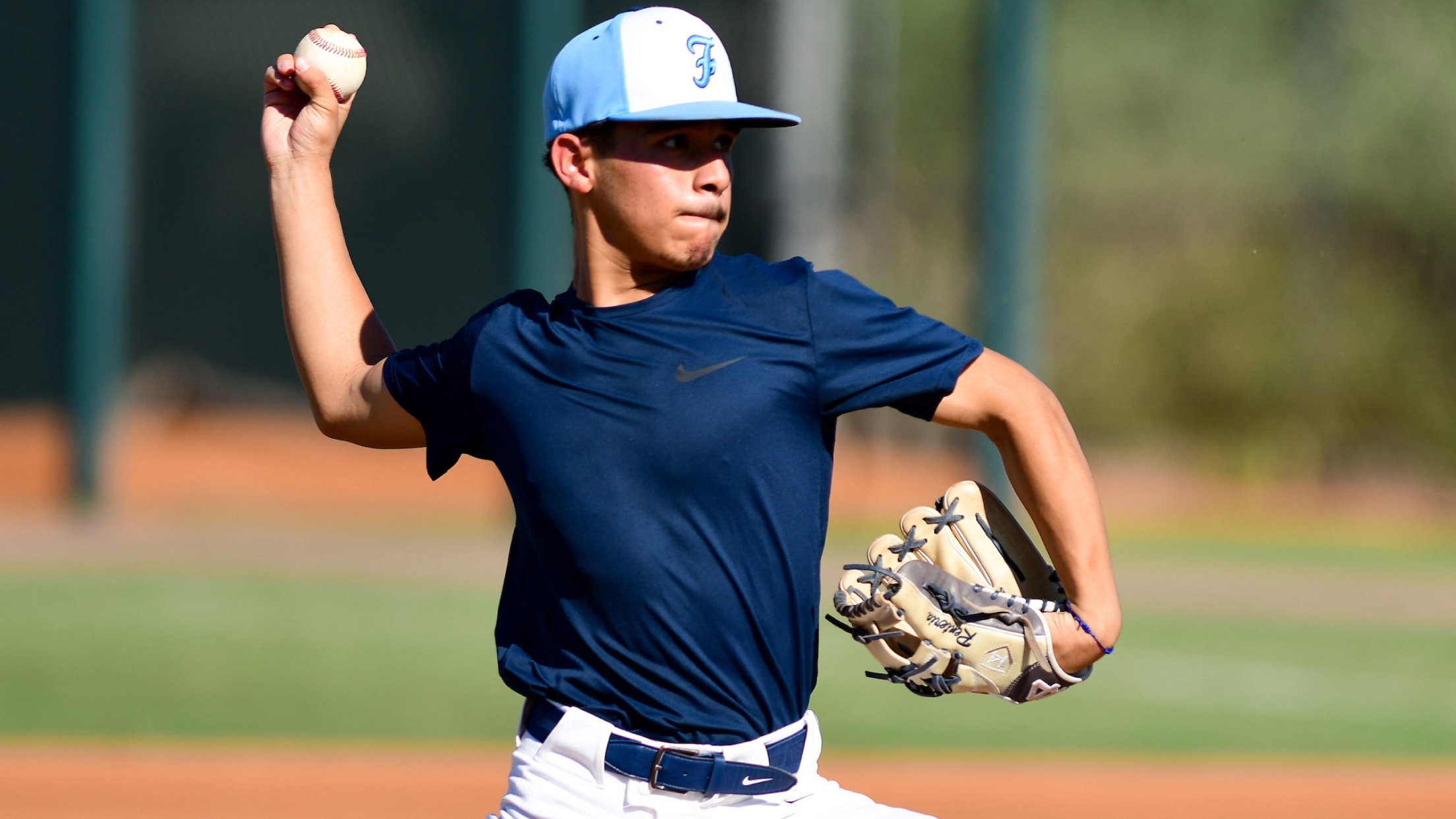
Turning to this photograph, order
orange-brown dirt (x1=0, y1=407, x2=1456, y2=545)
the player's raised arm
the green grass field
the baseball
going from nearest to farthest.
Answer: the player's raised arm → the baseball → the green grass field → orange-brown dirt (x1=0, y1=407, x2=1456, y2=545)

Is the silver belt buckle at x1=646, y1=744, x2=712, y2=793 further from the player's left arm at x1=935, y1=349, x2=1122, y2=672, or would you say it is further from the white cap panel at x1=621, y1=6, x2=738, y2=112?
the white cap panel at x1=621, y1=6, x2=738, y2=112

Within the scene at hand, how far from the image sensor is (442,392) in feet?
9.32

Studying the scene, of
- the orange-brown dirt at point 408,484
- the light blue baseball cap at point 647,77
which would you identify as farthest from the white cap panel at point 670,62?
the orange-brown dirt at point 408,484

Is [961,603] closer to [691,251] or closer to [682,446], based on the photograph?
[682,446]

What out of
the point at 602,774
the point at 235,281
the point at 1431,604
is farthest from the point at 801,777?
the point at 235,281

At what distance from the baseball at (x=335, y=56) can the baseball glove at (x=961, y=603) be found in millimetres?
1151

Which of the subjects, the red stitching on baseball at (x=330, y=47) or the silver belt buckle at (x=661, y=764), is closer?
the silver belt buckle at (x=661, y=764)

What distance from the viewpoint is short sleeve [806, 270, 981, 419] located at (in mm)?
2674

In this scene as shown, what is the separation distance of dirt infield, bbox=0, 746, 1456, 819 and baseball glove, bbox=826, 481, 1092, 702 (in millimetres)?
4166

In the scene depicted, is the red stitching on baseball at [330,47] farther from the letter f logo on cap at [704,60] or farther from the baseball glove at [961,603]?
the baseball glove at [961,603]

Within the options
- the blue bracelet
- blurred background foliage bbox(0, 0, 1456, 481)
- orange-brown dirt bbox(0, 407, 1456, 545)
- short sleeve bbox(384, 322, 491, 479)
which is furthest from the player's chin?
blurred background foliage bbox(0, 0, 1456, 481)

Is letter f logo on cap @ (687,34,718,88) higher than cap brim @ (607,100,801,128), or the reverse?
letter f logo on cap @ (687,34,718,88)

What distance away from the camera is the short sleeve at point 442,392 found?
9.22 ft

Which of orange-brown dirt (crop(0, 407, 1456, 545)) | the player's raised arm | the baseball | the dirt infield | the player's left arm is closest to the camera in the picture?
the player's left arm
